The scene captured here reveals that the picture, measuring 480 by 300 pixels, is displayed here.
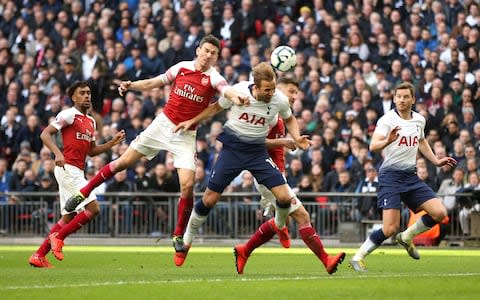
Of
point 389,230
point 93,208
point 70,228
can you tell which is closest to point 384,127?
point 389,230

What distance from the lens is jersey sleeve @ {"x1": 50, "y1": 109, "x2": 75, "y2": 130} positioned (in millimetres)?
17484

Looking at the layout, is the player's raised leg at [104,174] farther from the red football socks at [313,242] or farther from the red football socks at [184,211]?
the red football socks at [313,242]

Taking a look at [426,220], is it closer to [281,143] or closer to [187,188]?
[281,143]

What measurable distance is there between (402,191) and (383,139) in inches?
28.4

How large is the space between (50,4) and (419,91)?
1176cm

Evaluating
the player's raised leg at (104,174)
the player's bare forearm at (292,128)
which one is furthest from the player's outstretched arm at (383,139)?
the player's raised leg at (104,174)

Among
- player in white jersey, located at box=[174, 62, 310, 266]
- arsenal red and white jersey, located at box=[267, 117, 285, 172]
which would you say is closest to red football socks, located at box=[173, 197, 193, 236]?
player in white jersey, located at box=[174, 62, 310, 266]

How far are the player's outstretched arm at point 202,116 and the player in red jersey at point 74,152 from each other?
1411mm

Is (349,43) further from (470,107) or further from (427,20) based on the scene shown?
(470,107)

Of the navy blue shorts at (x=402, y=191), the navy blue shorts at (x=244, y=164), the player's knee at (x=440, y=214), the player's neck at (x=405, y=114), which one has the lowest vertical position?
the player's knee at (x=440, y=214)

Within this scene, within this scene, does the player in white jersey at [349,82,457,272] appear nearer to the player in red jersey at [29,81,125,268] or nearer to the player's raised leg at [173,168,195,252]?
the player's raised leg at [173,168,195,252]

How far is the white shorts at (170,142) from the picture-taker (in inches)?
656

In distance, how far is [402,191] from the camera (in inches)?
632

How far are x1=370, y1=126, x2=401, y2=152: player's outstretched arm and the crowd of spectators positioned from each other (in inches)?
369
